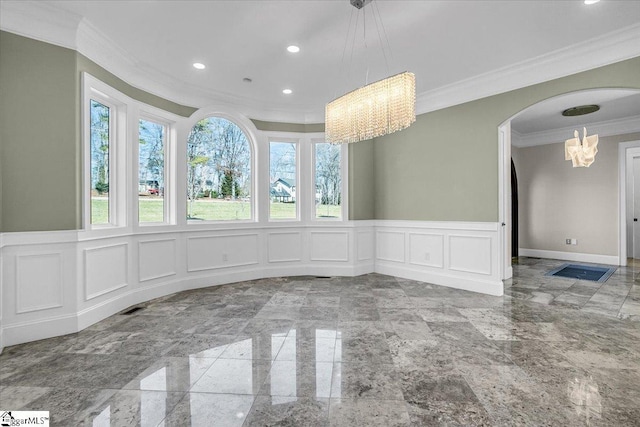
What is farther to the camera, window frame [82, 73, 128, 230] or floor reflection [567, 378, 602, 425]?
window frame [82, 73, 128, 230]

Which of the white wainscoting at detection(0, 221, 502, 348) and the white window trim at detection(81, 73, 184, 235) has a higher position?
the white window trim at detection(81, 73, 184, 235)

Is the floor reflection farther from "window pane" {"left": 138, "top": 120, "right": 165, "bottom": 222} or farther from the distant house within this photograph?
"window pane" {"left": 138, "top": 120, "right": 165, "bottom": 222}

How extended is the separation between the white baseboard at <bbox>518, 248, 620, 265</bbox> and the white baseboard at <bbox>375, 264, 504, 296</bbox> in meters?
4.03

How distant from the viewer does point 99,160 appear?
3.55 metres

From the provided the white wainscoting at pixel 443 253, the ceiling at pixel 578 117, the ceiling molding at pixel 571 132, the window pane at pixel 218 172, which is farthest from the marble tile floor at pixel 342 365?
the ceiling molding at pixel 571 132

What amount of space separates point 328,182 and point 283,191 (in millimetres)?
825

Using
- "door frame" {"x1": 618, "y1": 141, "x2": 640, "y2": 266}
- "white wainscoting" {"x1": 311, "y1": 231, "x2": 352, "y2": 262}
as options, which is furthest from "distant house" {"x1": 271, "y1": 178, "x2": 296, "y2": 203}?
"door frame" {"x1": 618, "y1": 141, "x2": 640, "y2": 266}

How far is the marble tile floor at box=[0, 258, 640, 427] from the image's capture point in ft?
5.94

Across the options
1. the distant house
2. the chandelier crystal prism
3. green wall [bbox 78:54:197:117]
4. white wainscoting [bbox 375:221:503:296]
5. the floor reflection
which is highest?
green wall [bbox 78:54:197:117]

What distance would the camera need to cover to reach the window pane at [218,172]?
15.6 ft

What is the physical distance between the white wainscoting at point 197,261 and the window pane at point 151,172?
335mm

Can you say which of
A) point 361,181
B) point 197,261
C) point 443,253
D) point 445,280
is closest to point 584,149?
point 443,253

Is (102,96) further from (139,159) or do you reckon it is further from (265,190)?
(265,190)

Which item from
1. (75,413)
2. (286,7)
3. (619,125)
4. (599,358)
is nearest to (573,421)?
(599,358)
